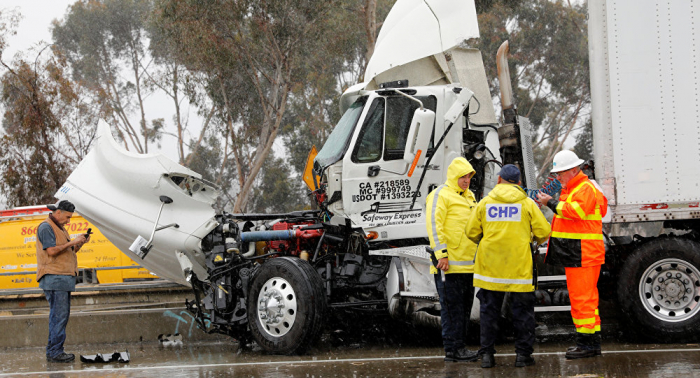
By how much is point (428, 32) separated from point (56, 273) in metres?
4.69

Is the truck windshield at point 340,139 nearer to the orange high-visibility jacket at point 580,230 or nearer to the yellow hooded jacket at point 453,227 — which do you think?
the yellow hooded jacket at point 453,227

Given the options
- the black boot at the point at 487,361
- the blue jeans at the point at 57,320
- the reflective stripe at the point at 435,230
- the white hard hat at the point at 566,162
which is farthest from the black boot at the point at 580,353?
the blue jeans at the point at 57,320

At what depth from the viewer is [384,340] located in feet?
28.5

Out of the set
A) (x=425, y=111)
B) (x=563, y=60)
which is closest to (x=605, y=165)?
(x=425, y=111)

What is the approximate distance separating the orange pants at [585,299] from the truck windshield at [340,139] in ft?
8.43

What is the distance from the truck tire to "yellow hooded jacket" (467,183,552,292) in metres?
1.79

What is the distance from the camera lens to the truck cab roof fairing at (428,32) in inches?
316

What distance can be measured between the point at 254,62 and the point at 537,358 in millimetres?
20583

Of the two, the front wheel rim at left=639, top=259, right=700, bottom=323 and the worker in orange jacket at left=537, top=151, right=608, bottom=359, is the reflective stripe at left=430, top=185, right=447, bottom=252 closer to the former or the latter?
the worker in orange jacket at left=537, top=151, right=608, bottom=359

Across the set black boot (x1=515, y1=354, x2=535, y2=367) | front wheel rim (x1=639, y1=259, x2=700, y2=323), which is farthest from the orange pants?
front wheel rim (x1=639, y1=259, x2=700, y2=323)

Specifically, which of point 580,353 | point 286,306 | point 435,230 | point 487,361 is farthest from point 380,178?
point 580,353

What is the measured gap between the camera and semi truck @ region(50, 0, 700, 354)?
688 centimetres

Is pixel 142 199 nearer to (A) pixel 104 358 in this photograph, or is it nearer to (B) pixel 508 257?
(A) pixel 104 358

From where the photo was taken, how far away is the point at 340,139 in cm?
775
